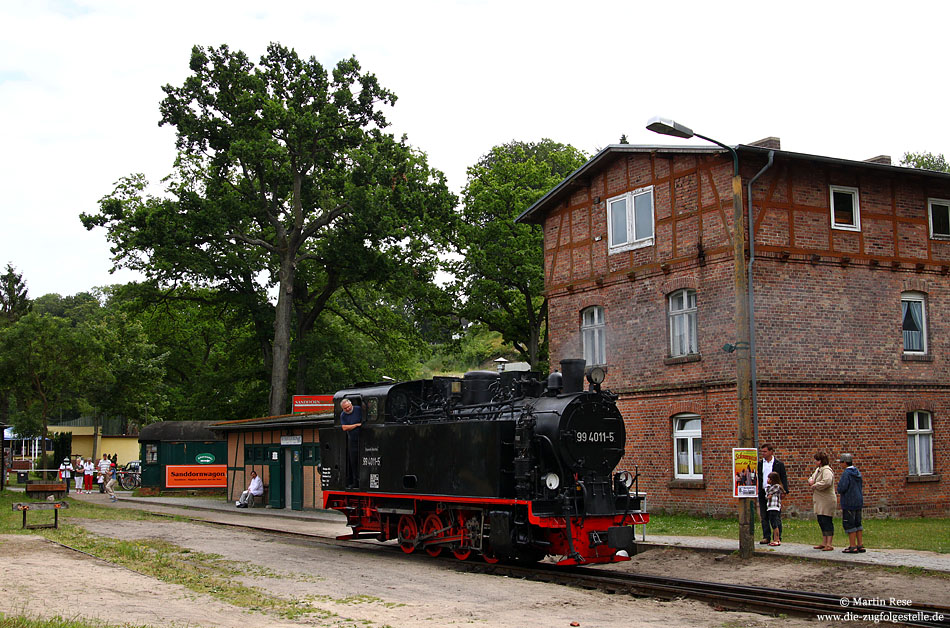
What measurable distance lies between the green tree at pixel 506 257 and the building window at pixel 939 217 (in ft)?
47.8

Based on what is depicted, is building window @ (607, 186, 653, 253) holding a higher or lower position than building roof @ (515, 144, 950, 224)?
lower

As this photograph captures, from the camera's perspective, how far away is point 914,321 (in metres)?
21.2

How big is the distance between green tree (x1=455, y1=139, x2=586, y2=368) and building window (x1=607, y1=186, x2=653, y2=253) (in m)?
10.8

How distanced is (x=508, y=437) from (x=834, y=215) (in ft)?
36.0

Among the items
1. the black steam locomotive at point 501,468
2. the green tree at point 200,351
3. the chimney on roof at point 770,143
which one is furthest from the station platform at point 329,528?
the chimney on roof at point 770,143

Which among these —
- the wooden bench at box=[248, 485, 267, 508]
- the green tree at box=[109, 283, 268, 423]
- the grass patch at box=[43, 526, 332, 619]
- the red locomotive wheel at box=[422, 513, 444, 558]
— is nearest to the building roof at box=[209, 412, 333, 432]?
the wooden bench at box=[248, 485, 267, 508]

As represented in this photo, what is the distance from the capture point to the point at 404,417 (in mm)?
16094

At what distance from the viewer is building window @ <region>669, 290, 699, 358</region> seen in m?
20.5

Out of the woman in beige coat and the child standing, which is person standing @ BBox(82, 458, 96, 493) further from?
the woman in beige coat

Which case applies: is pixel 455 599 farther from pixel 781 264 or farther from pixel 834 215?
pixel 834 215

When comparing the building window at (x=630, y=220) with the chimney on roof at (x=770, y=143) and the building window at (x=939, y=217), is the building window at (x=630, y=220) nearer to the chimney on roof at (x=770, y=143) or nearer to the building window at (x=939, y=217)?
the chimney on roof at (x=770, y=143)

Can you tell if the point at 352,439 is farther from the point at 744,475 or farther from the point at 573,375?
the point at 744,475

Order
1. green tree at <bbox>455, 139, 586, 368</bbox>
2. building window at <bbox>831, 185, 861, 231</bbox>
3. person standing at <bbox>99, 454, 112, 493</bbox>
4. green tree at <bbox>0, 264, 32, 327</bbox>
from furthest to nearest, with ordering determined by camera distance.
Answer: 1. green tree at <bbox>0, 264, 32, 327</bbox>
2. person standing at <bbox>99, 454, 112, 493</bbox>
3. green tree at <bbox>455, 139, 586, 368</bbox>
4. building window at <bbox>831, 185, 861, 231</bbox>

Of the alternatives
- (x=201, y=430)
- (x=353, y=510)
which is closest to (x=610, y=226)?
(x=353, y=510)
